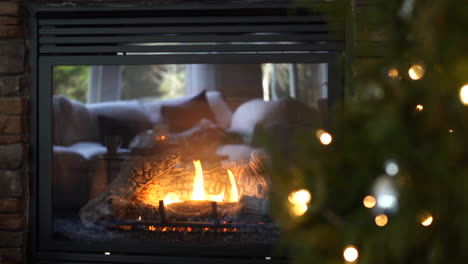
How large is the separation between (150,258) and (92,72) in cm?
75

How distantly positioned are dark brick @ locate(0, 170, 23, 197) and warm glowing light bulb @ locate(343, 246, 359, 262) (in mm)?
1538

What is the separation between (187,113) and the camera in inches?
90.6

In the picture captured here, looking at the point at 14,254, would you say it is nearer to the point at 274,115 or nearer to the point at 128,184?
the point at 128,184

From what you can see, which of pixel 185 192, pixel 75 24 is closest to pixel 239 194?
pixel 185 192

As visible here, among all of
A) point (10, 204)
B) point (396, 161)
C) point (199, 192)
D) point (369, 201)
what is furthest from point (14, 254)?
point (396, 161)

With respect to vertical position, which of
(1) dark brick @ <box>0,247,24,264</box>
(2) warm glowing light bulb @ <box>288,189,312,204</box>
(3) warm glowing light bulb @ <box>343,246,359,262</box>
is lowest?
(3) warm glowing light bulb @ <box>343,246,359,262</box>

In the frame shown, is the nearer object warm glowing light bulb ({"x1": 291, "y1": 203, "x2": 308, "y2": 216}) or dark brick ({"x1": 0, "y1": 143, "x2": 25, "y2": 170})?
warm glowing light bulb ({"x1": 291, "y1": 203, "x2": 308, "y2": 216})

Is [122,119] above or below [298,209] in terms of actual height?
above

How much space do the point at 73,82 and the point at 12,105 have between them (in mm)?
A: 961

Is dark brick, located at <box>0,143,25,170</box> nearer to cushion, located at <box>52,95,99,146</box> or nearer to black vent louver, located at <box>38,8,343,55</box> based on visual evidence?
cushion, located at <box>52,95,99,146</box>

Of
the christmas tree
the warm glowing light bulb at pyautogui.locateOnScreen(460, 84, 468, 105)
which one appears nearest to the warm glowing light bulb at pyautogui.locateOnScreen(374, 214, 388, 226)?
the christmas tree

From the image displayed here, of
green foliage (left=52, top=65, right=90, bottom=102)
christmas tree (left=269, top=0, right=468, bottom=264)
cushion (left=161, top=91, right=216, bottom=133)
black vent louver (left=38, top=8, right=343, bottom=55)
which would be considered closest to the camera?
christmas tree (left=269, top=0, right=468, bottom=264)

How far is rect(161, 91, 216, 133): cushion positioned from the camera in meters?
Result: 2.28

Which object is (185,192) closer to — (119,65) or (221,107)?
(221,107)
